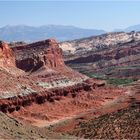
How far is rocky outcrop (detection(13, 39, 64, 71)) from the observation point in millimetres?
93938

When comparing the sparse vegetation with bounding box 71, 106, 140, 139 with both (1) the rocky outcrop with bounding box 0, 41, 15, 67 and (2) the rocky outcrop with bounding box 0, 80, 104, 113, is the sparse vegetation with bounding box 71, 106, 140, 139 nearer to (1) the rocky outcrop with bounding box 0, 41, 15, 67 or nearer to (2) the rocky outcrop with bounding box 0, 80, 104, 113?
(2) the rocky outcrop with bounding box 0, 80, 104, 113

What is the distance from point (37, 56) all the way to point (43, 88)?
20075 mm

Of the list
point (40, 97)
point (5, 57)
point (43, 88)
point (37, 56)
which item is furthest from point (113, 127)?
point (37, 56)

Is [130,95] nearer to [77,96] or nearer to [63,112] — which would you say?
[77,96]

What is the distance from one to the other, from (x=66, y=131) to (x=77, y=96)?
2269 centimetres

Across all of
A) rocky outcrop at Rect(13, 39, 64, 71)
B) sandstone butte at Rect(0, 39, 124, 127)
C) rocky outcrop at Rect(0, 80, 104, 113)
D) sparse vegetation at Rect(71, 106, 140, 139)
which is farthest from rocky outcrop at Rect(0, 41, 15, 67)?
sparse vegetation at Rect(71, 106, 140, 139)

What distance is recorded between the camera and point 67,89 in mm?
78625

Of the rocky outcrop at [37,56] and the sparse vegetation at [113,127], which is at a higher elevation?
the rocky outcrop at [37,56]

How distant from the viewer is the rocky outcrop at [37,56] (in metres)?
93.9

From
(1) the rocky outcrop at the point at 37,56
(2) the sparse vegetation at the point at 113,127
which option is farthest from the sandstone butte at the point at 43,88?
(2) the sparse vegetation at the point at 113,127

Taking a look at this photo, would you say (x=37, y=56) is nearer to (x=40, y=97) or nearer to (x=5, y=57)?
(x=5, y=57)

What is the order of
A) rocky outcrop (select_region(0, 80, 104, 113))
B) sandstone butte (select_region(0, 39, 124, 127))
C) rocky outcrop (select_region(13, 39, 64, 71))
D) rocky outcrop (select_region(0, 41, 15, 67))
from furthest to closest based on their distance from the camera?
rocky outcrop (select_region(13, 39, 64, 71)) → rocky outcrop (select_region(0, 41, 15, 67)) → sandstone butte (select_region(0, 39, 124, 127)) → rocky outcrop (select_region(0, 80, 104, 113))

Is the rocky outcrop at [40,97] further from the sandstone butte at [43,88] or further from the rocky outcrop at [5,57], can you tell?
the rocky outcrop at [5,57]

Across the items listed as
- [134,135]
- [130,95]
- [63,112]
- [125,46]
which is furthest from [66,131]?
[125,46]
